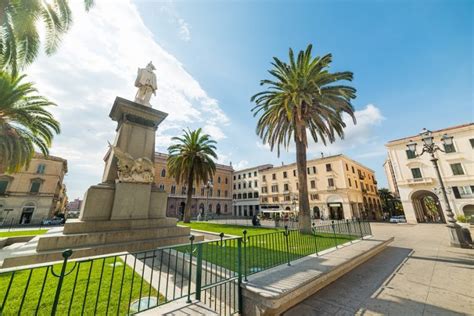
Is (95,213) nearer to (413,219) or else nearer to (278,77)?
(278,77)

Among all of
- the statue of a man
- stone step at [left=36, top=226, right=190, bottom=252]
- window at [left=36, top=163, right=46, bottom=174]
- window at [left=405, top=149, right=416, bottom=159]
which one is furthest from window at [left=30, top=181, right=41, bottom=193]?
window at [left=405, top=149, right=416, bottom=159]

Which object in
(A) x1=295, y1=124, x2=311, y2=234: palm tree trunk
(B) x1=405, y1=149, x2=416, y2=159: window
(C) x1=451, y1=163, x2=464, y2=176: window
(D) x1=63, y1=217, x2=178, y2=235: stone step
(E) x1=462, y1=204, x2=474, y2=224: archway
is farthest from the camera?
(B) x1=405, y1=149, x2=416, y2=159: window

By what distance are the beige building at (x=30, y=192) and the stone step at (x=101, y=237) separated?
31.6 metres

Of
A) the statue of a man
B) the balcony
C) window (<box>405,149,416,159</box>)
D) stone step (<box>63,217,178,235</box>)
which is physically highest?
window (<box>405,149,416,159</box>)

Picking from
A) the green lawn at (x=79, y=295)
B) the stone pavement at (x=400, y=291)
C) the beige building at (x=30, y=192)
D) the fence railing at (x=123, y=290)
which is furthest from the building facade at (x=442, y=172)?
the beige building at (x=30, y=192)

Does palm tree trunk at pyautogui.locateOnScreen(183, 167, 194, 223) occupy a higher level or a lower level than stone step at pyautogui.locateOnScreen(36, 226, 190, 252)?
higher

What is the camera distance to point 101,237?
707 centimetres

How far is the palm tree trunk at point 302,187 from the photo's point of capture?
13.3 m

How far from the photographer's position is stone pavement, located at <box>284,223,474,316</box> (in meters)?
4.06

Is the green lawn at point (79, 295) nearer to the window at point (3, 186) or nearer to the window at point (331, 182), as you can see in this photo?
the window at point (331, 182)

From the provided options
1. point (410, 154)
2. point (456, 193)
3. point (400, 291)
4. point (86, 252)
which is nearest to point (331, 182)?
point (410, 154)

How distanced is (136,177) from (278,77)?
13.0 m

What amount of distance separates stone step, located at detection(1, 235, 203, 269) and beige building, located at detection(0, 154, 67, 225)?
31772 mm

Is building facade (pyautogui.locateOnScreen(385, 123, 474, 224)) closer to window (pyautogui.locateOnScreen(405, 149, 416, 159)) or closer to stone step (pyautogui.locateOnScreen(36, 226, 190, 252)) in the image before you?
window (pyautogui.locateOnScreen(405, 149, 416, 159))
